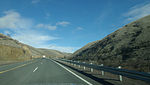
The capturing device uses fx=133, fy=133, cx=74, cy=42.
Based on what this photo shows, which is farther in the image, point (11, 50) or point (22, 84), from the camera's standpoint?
point (11, 50)

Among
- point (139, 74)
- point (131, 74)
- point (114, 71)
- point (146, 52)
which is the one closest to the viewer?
point (139, 74)

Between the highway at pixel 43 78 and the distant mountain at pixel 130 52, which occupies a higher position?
the distant mountain at pixel 130 52

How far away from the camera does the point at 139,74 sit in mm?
5594

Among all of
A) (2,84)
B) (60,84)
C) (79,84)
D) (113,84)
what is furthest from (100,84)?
(2,84)

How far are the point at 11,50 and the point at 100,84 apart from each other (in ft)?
143

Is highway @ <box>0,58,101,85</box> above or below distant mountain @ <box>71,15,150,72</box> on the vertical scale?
below

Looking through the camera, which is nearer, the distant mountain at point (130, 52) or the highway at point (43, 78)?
the highway at point (43, 78)

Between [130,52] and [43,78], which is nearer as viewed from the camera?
[43,78]

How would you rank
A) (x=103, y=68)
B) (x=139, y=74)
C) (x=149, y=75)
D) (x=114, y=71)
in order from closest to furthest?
(x=149, y=75), (x=139, y=74), (x=114, y=71), (x=103, y=68)

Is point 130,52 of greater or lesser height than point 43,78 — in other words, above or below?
above

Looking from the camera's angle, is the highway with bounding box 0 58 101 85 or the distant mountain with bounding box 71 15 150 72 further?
the distant mountain with bounding box 71 15 150 72

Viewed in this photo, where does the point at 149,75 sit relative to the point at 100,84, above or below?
above

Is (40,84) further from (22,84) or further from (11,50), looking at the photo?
(11,50)

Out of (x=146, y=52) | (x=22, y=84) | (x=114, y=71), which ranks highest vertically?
(x=146, y=52)
